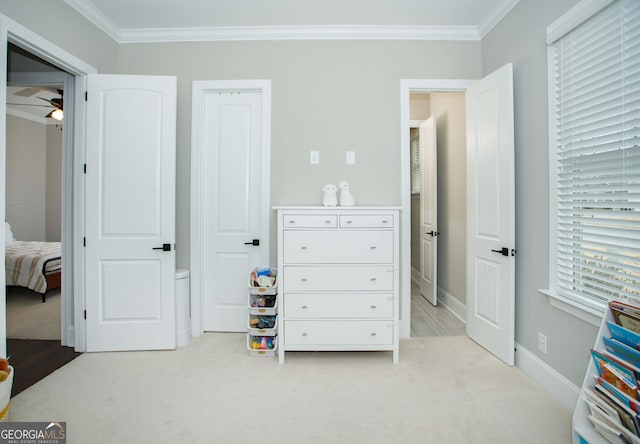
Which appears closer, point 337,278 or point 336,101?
point 337,278

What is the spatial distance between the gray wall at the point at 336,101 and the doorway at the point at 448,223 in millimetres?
644

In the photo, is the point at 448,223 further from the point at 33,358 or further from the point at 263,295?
the point at 33,358

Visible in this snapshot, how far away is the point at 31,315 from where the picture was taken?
3207 mm

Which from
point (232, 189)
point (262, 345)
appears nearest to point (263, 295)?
point (262, 345)

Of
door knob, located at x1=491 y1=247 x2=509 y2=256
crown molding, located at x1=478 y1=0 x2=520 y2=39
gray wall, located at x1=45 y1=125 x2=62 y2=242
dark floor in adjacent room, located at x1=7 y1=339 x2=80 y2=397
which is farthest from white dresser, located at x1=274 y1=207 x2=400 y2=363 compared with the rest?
gray wall, located at x1=45 y1=125 x2=62 y2=242

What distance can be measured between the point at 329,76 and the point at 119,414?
296 centimetres

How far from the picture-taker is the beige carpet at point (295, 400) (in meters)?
1.57

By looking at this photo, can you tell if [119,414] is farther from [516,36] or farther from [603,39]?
[516,36]

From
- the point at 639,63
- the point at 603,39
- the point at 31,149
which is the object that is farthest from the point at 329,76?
the point at 31,149

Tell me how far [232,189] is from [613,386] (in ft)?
9.07

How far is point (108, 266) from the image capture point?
2.44 metres

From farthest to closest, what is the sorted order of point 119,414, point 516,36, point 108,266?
point 108,266
point 516,36
point 119,414

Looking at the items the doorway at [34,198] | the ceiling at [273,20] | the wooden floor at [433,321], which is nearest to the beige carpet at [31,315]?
the doorway at [34,198]

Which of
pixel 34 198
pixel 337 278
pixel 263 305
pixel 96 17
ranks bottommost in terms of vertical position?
pixel 263 305
